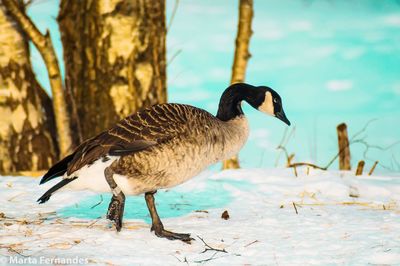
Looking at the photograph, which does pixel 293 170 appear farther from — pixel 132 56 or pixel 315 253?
pixel 315 253

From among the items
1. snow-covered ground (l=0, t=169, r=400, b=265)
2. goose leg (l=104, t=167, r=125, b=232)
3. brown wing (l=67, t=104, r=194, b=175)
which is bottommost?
snow-covered ground (l=0, t=169, r=400, b=265)

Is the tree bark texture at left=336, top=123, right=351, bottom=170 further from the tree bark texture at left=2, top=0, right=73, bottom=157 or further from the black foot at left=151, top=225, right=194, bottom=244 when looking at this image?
the black foot at left=151, top=225, right=194, bottom=244

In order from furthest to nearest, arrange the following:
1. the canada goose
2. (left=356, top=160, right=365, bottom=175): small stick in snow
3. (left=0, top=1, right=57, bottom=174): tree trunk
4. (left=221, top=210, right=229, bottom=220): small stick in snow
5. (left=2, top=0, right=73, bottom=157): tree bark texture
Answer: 1. (left=0, top=1, right=57, bottom=174): tree trunk
2. (left=2, top=0, right=73, bottom=157): tree bark texture
3. (left=356, top=160, right=365, bottom=175): small stick in snow
4. (left=221, top=210, right=229, bottom=220): small stick in snow
5. the canada goose

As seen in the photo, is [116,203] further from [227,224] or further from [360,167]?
[360,167]

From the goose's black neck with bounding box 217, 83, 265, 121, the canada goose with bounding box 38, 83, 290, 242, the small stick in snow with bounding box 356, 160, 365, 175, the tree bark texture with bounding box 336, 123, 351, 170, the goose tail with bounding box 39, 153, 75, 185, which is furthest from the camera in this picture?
the tree bark texture with bounding box 336, 123, 351, 170

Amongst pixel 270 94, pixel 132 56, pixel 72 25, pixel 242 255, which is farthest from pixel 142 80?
pixel 242 255

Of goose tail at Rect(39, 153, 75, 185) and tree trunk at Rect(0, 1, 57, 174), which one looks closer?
goose tail at Rect(39, 153, 75, 185)

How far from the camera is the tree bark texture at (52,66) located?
10875mm

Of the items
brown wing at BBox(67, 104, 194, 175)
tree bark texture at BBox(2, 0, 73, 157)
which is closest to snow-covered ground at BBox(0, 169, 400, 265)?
brown wing at BBox(67, 104, 194, 175)

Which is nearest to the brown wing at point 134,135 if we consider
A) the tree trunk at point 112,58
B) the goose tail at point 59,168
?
the goose tail at point 59,168

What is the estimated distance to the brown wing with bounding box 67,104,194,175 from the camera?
5867 millimetres

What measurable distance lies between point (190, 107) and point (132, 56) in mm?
4319

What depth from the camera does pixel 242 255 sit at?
556cm

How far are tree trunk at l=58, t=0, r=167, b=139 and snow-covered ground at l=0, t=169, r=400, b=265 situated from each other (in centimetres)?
191
